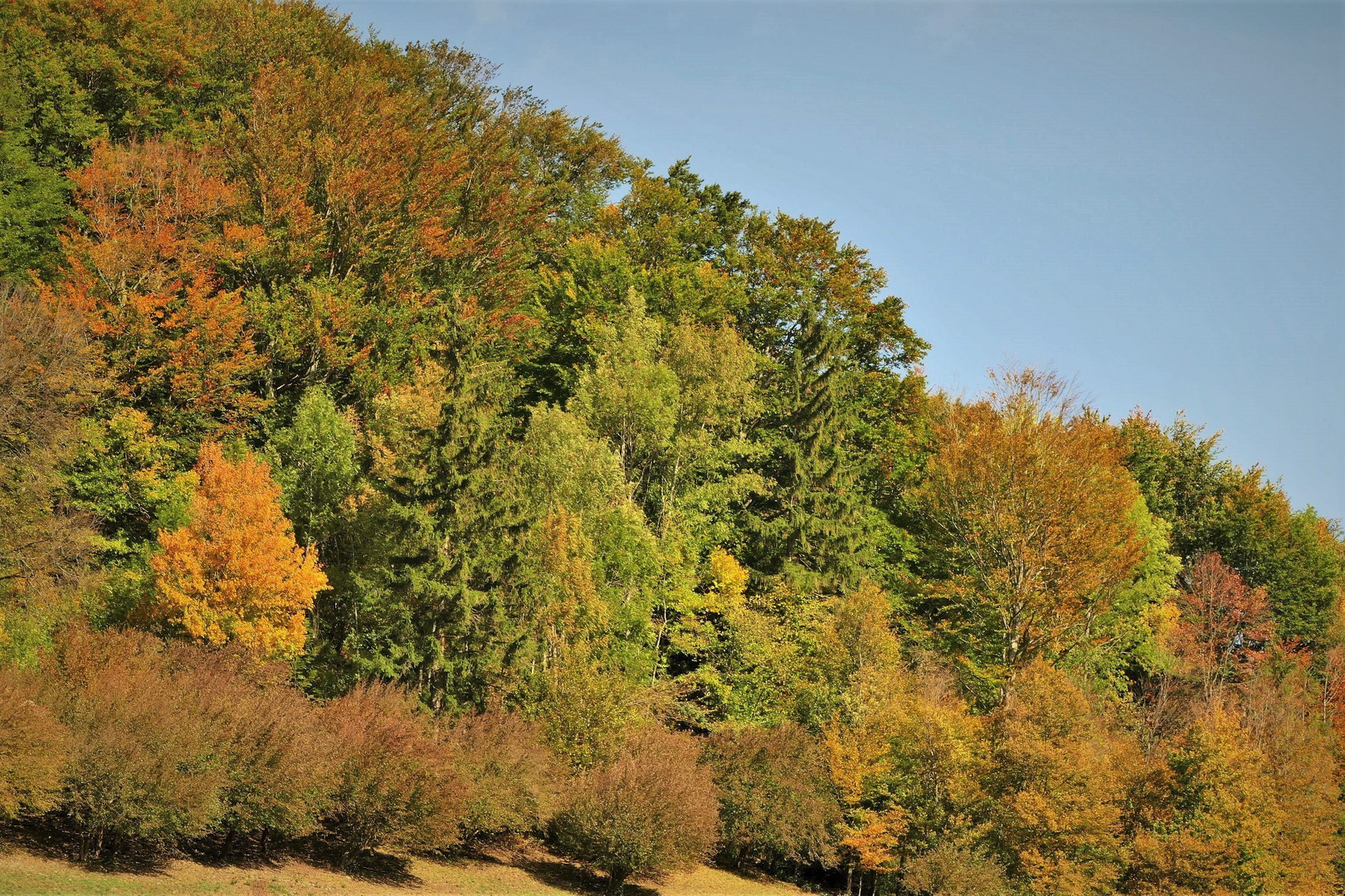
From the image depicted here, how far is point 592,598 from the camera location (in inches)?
1428

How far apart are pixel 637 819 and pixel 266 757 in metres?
10.2

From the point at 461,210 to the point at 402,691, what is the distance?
28703 mm

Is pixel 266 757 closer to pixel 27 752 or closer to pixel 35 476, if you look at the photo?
pixel 27 752

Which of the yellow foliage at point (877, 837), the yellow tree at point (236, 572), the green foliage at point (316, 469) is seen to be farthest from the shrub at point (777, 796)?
the green foliage at point (316, 469)

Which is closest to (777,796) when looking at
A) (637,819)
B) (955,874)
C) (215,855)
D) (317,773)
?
(955,874)

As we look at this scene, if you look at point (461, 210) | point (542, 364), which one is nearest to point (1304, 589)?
point (542, 364)

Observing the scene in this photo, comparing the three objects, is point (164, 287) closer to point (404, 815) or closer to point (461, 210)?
point (461, 210)

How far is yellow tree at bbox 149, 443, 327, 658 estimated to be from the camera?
32.6 m

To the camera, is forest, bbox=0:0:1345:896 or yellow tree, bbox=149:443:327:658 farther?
yellow tree, bbox=149:443:327:658

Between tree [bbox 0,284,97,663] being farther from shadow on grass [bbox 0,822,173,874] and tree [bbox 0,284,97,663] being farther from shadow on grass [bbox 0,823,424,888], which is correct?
shadow on grass [bbox 0,823,424,888]

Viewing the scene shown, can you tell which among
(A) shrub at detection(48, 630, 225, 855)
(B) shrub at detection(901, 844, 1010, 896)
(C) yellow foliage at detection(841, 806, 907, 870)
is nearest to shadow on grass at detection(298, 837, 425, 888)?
(A) shrub at detection(48, 630, 225, 855)

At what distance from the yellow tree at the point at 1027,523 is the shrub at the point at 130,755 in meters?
27.4

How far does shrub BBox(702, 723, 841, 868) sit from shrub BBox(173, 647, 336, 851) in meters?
14.0

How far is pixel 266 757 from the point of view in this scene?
26.8m
